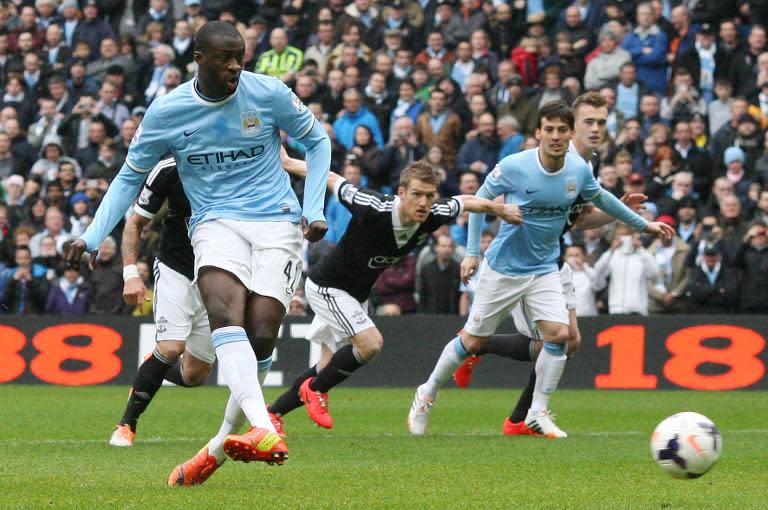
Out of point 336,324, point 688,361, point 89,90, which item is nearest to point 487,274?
point 336,324

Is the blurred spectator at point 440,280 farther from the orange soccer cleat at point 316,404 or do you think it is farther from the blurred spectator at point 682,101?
the orange soccer cleat at point 316,404

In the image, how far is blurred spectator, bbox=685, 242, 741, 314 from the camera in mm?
17375

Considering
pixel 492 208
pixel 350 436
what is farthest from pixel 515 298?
pixel 350 436

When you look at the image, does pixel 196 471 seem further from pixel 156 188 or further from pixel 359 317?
pixel 359 317

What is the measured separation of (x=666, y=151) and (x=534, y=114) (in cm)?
231

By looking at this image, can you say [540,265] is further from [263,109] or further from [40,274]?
[40,274]

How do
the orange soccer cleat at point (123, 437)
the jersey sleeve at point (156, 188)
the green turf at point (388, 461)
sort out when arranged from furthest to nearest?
the orange soccer cleat at point (123, 437) → the jersey sleeve at point (156, 188) → the green turf at point (388, 461)

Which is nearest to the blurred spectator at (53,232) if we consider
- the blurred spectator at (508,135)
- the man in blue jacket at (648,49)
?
the blurred spectator at (508,135)

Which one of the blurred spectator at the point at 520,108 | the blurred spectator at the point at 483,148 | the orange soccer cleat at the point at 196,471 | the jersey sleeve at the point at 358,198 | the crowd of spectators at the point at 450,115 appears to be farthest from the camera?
the blurred spectator at the point at 520,108

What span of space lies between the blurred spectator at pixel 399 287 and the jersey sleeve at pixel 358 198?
25.4 ft

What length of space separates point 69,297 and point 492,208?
1035 cm

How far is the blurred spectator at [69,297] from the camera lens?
63.5 feet

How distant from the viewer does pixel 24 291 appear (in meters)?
19.8

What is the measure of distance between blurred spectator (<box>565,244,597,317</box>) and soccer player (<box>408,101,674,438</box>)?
6098 mm
